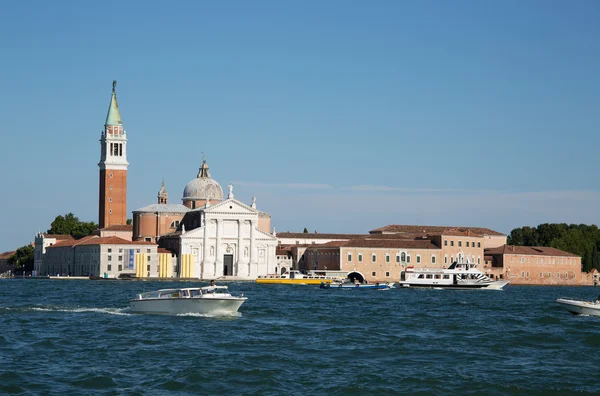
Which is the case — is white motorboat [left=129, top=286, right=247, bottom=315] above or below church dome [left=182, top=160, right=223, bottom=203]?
below

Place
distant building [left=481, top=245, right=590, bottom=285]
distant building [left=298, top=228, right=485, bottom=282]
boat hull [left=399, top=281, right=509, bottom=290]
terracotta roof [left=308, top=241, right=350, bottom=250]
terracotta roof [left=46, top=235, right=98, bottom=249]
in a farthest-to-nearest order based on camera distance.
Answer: distant building [left=481, top=245, right=590, bottom=285] → terracotta roof [left=46, top=235, right=98, bottom=249] → terracotta roof [left=308, top=241, right=350, bottom=250] → distant building [left=298, top=228, right=485, bottom=282] → boat hull [left=399, top=281, right=509, bottom=290]

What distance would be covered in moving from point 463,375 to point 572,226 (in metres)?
103

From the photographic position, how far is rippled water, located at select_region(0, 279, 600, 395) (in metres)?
20.7

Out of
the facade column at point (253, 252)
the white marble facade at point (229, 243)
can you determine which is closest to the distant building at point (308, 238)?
the white marble facade at point (229, 243)

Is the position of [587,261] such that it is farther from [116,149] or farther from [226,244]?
[116,149]

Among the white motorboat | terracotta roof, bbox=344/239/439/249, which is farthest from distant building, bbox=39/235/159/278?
the white motorboat

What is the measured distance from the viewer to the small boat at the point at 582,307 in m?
36.8

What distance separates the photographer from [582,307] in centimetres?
3756

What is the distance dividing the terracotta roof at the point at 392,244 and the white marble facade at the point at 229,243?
7.96 metres

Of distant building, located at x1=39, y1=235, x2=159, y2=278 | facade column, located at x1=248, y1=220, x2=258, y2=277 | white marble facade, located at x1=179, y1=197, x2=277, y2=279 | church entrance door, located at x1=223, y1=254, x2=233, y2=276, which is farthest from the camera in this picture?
church entrance door, located at x1=223, y1=254, x2=233, y2=276

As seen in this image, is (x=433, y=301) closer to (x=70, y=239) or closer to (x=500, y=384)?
(x=500, y=384)

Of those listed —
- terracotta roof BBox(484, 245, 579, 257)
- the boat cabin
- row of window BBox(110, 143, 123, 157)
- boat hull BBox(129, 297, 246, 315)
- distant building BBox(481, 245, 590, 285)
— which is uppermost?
row of window BBox(110, 143, 123, 157)

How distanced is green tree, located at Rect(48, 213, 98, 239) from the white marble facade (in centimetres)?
2452

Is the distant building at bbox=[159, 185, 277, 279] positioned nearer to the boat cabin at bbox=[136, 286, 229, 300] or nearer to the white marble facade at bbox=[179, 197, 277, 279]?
the white marble facade at bbox=[179, 197, 277, 279]
